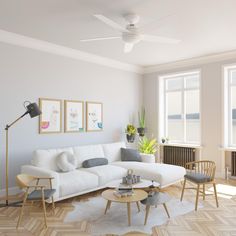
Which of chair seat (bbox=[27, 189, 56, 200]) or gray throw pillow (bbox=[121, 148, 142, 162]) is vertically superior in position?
gray throw pillow (bbox=[121, 148, 142, 162])

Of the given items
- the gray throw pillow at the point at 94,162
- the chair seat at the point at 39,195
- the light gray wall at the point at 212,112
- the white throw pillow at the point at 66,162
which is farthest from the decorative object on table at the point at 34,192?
the light gray wall at the point at 212,112

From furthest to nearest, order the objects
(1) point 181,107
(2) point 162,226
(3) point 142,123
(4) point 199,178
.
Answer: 1. (3) point 142,123
2. (1) point 181,107
3. (4) point 199,178
4. (2) point 162,226

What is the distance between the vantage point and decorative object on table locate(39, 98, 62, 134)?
16.1 ft

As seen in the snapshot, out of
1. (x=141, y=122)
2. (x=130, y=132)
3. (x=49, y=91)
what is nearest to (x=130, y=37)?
(x=49, y=91)

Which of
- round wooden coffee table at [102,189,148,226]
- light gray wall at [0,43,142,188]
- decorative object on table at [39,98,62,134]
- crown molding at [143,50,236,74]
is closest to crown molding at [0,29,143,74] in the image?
light gray wall at [0,43,142,188]

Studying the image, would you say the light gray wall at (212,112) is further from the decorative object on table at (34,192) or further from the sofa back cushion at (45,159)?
the decorative object on table at (34,192)

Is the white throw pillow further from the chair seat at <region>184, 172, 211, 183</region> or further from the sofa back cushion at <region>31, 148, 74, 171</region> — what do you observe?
the chair seat at <region>184, 172, 211, 183</region>

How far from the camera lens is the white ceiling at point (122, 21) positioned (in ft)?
10.9

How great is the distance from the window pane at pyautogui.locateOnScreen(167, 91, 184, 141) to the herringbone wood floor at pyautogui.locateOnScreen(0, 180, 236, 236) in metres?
2.80

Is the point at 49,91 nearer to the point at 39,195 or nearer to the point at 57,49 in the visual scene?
the point at 57,49

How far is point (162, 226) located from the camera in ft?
10.4

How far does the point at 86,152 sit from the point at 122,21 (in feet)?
8.65

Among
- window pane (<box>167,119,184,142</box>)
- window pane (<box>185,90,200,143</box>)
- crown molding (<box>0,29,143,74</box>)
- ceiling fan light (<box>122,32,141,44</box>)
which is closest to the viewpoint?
ceiling fan light (<box>122,32,141,44</box>)

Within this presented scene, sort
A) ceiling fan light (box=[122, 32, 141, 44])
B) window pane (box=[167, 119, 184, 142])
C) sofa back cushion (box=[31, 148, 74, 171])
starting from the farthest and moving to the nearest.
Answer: window pane (box=[167, 119, 184, 142])
sofa back cushion (box=[31, 148, 74, 171])
ceiling fan light (box=[122, 32, 141, 44])
